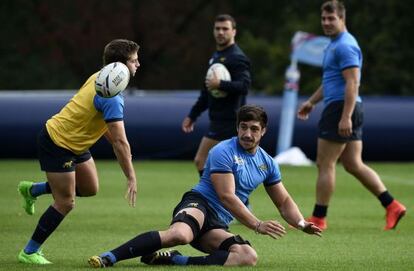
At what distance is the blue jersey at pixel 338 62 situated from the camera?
12.0 meters

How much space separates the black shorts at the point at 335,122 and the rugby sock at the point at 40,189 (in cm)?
320

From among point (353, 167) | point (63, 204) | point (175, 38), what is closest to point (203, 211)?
point (63, 204)

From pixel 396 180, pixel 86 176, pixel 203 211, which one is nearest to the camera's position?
pixel 203 211

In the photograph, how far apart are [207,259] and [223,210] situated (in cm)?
43

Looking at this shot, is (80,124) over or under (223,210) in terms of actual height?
over

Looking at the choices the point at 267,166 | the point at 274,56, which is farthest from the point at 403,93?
the point at 267,166

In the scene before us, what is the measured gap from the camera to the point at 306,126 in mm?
23531

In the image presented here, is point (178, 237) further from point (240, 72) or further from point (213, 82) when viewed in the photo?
point (240, 72)

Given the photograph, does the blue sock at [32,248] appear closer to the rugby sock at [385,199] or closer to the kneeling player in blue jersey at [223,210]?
the kneeling player in blue jersey at [223,210]

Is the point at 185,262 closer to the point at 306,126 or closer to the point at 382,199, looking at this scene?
the point at 382,199

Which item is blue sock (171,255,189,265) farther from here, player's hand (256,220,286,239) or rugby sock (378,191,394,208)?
rugby sock (378,191,394,208)

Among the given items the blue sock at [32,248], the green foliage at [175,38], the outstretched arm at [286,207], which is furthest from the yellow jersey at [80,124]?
the green foliage at [175,38]

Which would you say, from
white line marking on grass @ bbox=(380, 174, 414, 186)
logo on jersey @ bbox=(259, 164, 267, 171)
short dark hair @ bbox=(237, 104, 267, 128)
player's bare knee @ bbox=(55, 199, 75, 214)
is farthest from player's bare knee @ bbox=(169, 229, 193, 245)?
white line marking on grass @ bbox=(380, 174, 414, 186)

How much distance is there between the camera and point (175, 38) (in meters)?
34.5
